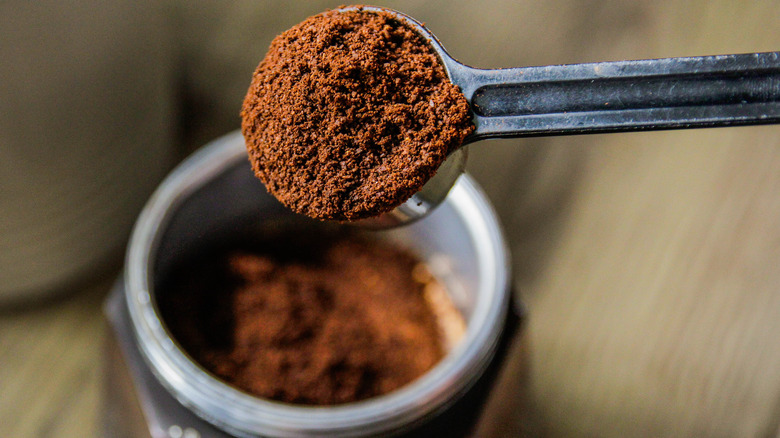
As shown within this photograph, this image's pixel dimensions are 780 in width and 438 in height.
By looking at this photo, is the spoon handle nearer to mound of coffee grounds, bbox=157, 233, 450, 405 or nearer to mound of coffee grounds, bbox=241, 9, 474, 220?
mound of coffee grounds, bbox=241, 9, 474, 220

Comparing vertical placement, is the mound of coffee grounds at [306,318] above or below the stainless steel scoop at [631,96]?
below

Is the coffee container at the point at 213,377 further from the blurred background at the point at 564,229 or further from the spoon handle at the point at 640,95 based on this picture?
the spoon handle at the point at 640,95

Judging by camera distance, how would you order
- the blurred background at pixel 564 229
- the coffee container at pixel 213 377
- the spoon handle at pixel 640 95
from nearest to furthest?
the spoon handle at pixel 640 95 < the coffee container at pixel 213 377 < the blurred background at pixel 564 229

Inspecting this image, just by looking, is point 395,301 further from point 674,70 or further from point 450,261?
point 674,70

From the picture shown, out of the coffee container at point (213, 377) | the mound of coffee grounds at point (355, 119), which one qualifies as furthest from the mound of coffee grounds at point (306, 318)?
the mound of coffee grounds at point (355, 119)

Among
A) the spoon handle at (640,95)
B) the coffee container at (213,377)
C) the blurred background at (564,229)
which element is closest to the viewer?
the spoon handle at (640,95)

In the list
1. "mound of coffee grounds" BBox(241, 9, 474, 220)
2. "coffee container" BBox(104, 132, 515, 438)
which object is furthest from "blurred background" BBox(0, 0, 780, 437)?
"mound of coffee grounds" BBox(241, 9, 474, 220)

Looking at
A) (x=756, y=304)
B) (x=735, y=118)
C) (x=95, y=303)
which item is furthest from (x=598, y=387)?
(x=95, y=303)
